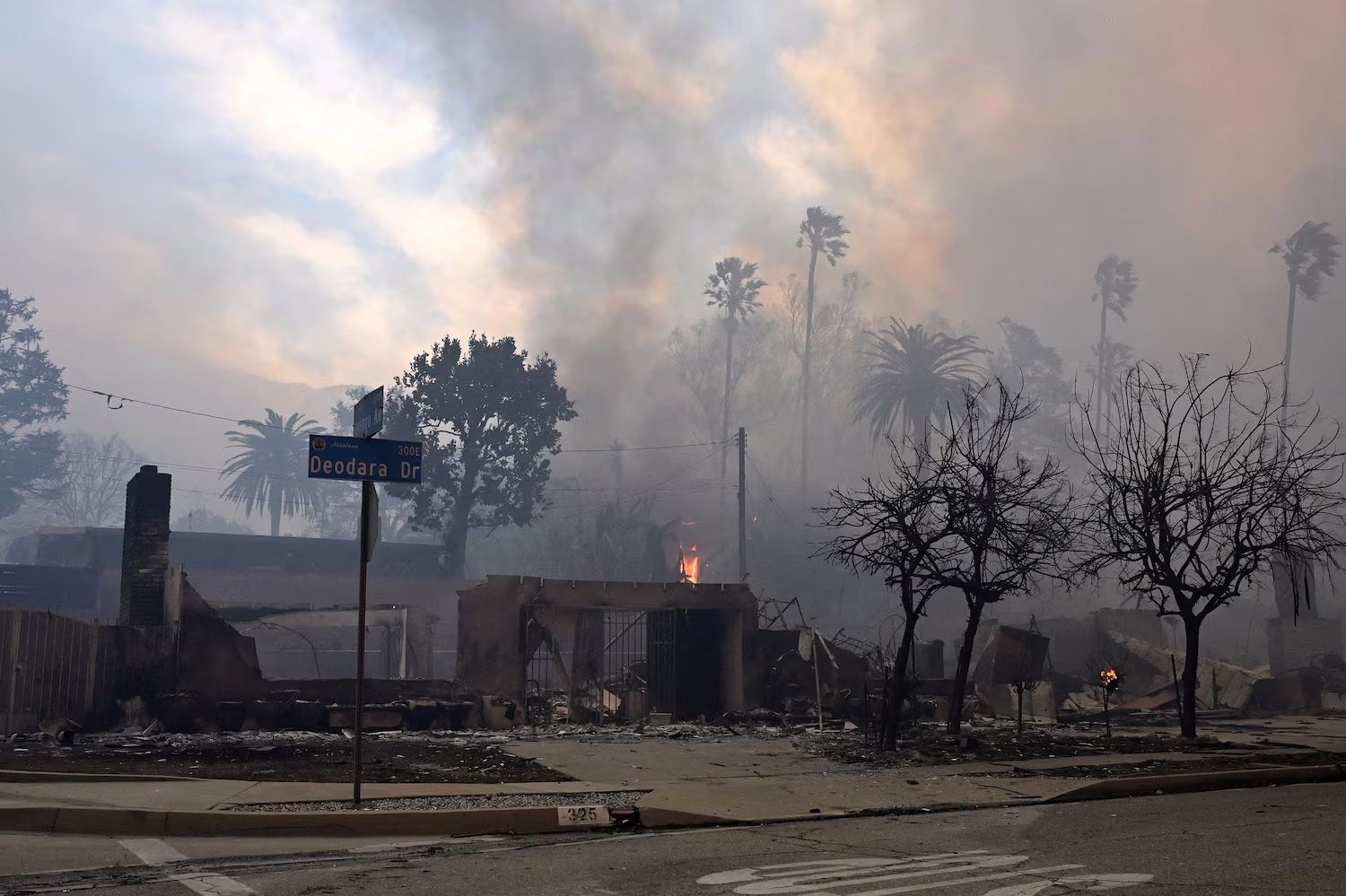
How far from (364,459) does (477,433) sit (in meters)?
50.2

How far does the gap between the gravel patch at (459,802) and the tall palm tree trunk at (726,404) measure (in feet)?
241

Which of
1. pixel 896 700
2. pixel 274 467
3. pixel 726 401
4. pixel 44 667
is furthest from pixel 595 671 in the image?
pixel 274 467

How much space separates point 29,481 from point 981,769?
264 ft

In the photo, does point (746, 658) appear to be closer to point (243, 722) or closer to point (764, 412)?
point (243, 722)

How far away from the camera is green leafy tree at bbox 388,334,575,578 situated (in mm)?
59312

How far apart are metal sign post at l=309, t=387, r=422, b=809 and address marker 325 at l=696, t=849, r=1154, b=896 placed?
4.57 m

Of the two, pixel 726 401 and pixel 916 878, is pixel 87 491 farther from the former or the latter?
pixel 916 878

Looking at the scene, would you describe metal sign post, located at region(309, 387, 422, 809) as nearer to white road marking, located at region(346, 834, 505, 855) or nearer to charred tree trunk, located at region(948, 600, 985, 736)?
white road marking, located at region(346, 834, 505, 855)

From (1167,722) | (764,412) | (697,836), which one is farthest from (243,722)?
(764,412)

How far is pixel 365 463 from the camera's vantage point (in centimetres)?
1075

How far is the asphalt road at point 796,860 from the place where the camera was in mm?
6840

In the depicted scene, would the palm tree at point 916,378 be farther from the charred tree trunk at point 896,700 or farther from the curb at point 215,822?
the curb at point 215,822

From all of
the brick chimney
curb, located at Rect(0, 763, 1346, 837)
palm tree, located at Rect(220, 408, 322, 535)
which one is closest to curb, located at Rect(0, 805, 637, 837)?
curb, located at Rect(0, 763, 1346, 837)

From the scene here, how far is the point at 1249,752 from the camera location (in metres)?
16.1
